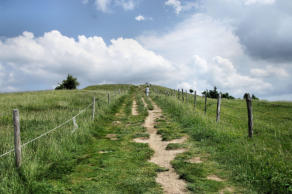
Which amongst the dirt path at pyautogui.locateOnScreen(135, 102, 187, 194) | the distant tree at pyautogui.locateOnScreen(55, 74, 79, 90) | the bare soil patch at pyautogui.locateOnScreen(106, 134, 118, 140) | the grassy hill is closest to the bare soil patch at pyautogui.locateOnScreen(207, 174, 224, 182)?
the grassy hill

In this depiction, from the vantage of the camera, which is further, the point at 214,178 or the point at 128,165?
the point at 128,165

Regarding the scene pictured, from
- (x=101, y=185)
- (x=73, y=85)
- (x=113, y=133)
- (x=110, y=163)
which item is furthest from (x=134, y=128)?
(x=73, y=85)

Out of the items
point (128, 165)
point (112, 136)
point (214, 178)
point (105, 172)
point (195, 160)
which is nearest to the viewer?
point (214, 178)

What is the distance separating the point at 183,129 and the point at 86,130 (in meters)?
5.49

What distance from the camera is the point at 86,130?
427 inches

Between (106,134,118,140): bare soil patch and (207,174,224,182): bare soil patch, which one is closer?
(207,174,224,182): bare soil patch

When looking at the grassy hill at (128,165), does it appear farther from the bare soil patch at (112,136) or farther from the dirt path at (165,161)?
the bare soil patch at (112,136)

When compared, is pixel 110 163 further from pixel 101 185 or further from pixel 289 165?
pixel 289 165

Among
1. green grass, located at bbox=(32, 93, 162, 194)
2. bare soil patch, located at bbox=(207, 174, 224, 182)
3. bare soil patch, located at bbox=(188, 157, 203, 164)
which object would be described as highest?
bare soil patch, located at bbox=(188, 157, 203, 164)

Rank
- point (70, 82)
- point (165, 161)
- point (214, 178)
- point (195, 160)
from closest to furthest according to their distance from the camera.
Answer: point (214, 178)
point (195, 160)
point (165, 161)
point (70, 82)

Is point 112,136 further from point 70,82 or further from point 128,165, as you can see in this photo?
point 70,82

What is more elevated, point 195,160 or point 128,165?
point 195,160

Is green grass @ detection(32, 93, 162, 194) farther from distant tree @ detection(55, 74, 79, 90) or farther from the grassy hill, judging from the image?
distant tree @ detection(55, 74, 79, 90)

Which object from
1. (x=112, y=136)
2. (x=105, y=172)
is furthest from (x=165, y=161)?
(x=112, y=136)
